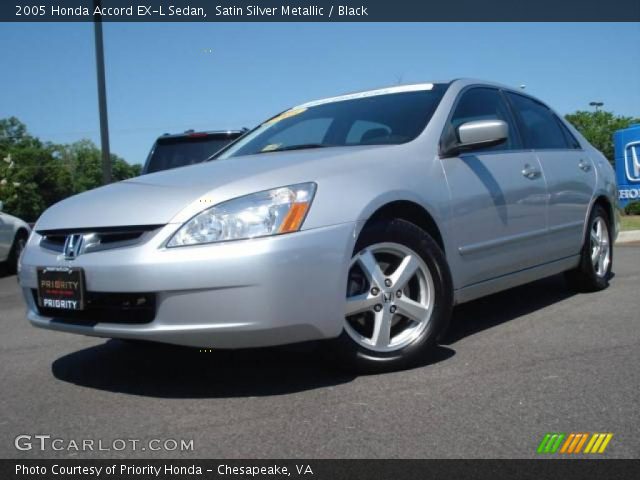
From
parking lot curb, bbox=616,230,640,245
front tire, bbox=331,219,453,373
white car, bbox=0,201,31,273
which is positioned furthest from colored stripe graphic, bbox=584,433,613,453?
white car, bbox=0,201,31,273

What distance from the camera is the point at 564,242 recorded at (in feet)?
15.4

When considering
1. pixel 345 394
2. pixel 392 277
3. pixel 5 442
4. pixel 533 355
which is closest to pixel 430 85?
pixel 392 277

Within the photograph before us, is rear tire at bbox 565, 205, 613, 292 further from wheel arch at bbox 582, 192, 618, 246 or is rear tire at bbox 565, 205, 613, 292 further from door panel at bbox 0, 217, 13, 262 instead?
door panel at bbox 0, 217, 13, 262

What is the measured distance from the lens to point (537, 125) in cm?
482

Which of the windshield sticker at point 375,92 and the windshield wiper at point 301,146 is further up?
the windshield sticker at point 375,92

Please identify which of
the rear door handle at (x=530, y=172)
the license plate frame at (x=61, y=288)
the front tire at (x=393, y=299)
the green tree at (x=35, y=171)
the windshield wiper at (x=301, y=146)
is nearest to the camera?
the license plate frame at (x=61, y=288)

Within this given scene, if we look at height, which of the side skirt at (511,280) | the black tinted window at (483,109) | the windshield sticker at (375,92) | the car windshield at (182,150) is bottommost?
the side skirt at (511,280)

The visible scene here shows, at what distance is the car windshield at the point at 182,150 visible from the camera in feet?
26.6

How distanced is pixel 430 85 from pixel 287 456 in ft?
8.61

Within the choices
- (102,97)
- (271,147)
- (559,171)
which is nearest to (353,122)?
(271,147)

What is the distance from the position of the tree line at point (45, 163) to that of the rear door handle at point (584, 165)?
55.0 m

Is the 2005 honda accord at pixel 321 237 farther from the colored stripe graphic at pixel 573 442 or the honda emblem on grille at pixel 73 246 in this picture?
the colored stripe graphic at pixel 573 442

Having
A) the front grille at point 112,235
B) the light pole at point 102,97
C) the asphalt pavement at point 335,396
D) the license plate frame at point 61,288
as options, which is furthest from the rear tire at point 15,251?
the front grille at point 112,235
